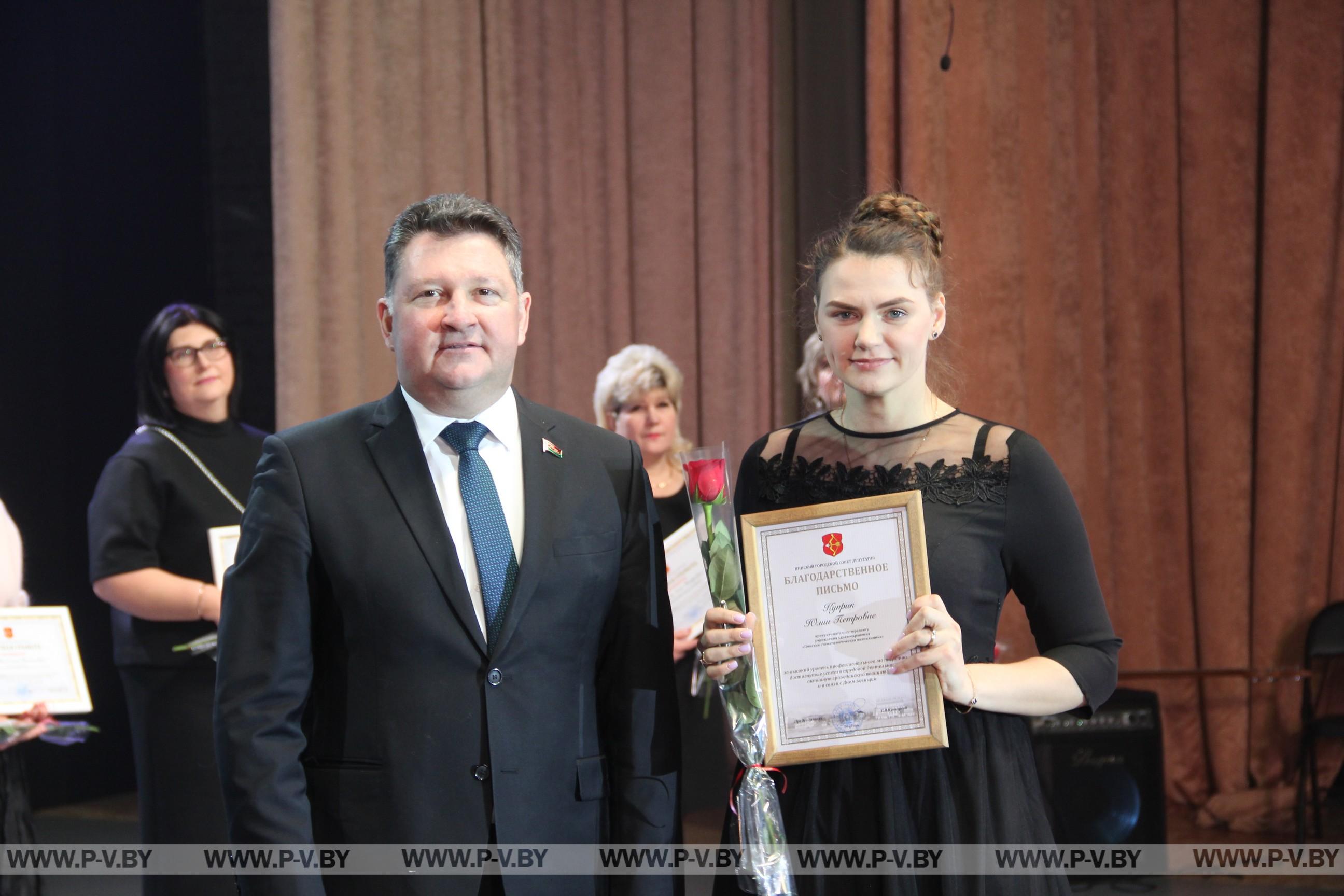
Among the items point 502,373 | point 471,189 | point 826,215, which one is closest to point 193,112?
point 471,189

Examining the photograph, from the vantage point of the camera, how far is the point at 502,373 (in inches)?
73.9

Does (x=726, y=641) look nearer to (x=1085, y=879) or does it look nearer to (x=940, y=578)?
(x=940, y=578)

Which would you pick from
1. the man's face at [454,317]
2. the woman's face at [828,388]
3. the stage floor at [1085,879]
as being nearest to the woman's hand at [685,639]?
the woman's face at [828,388]

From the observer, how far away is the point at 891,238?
1.98 meters

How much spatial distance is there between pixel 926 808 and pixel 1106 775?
9.45ft

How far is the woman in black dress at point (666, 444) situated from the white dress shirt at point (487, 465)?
2.19m

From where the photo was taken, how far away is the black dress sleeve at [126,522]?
3496 millimetres

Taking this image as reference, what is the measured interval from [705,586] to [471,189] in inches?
112

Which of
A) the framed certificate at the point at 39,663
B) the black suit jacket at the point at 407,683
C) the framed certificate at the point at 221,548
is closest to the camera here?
the black suit jacket at the point at 407,683

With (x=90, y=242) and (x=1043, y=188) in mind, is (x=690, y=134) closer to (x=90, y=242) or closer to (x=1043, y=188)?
(x=1043, y=188)

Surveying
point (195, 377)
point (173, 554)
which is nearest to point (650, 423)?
point (195, 377)

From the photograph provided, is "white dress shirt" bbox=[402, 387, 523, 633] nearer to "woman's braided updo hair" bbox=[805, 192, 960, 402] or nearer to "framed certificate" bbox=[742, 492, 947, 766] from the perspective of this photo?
"framed certificate" bbox=[742, 492, 947, 766]

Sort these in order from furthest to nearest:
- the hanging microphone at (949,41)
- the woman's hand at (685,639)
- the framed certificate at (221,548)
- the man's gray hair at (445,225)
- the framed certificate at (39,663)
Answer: the hanging microphone at (949,41)
the woman's hand at (685,639)
the framed certificate at (221,548)
the framed certificate at (39,663)
the man's gray hair at (445,225)

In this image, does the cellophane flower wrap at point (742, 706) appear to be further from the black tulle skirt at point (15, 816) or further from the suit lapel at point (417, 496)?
the black tulle skirt at point (15, 816)
